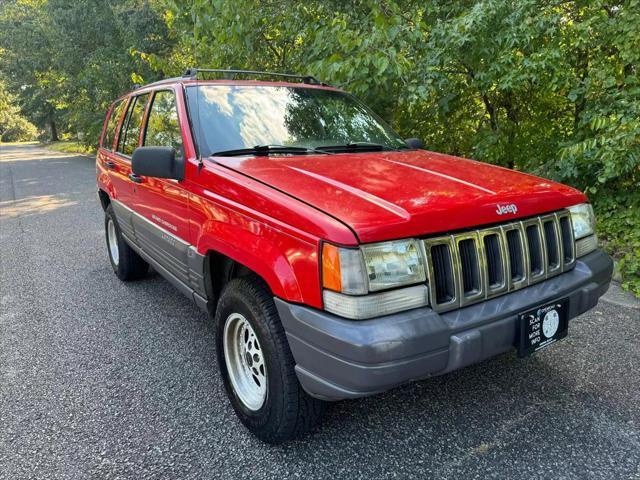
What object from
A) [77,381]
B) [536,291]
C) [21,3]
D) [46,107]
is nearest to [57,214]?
[77,381]

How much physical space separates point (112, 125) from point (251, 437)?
3804 millimetres

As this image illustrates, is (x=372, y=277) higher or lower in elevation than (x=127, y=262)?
higher

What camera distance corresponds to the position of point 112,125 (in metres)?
4.97

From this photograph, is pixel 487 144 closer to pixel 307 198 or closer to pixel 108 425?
pixel 307 198

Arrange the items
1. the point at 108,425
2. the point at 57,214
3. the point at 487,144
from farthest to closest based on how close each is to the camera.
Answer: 1. the point at 57,214
2. the point at 487,144
3. the point at 108,425

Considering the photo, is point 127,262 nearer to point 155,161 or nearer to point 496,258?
point 155,161

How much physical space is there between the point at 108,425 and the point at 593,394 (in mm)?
2689

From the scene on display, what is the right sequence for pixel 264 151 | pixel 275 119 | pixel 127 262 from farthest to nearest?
pixel 127 262 → pixel 275 119 → pixel 264 151

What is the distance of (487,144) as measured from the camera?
6273mm

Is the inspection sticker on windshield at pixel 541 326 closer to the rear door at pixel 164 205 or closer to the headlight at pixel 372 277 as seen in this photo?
the headlight at pixel 372 277

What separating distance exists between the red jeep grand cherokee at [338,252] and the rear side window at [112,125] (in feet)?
5.65

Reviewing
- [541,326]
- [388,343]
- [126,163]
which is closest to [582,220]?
[541,326]

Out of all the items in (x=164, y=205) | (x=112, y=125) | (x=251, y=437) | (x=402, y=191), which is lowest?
(x=251, y=437)

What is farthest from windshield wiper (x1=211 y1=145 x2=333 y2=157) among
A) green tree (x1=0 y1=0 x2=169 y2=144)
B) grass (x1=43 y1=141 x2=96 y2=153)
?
grass (x1=43 y1=141 x2=96 y2=153)
